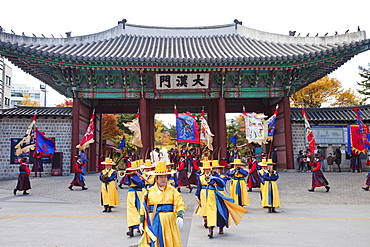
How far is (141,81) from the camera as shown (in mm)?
18828

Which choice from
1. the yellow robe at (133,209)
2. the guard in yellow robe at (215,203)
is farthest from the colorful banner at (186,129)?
the yellow robe at (133,209)

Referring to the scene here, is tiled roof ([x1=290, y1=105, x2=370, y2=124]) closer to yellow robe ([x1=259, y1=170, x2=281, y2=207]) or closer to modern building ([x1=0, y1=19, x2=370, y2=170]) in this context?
modern building ([x1=0, y1=19, x2=370, y2=170])

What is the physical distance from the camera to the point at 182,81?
1897 cm

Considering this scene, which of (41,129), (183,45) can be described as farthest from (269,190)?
(183,45)

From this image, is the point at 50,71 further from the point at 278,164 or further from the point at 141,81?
the point at 278,164

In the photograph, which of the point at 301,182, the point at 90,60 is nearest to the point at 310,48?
the point at 301,182

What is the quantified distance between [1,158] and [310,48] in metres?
18.9

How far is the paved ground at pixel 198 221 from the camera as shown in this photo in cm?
636

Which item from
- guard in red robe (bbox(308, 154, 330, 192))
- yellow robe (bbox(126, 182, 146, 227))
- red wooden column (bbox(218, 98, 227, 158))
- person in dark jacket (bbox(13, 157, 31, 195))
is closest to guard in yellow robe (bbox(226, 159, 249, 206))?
yellow robe (bbox(126, 182, 146, 227))

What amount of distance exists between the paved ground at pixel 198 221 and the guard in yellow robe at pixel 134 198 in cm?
28

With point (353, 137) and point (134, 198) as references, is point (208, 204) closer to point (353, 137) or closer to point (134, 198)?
point (134, 198)

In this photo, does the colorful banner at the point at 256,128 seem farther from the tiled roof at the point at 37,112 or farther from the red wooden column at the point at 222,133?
the tiled roof at the point at 37,112

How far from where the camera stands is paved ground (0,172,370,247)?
6355 millimetres

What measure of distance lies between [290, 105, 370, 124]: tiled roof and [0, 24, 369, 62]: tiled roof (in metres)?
3.78
